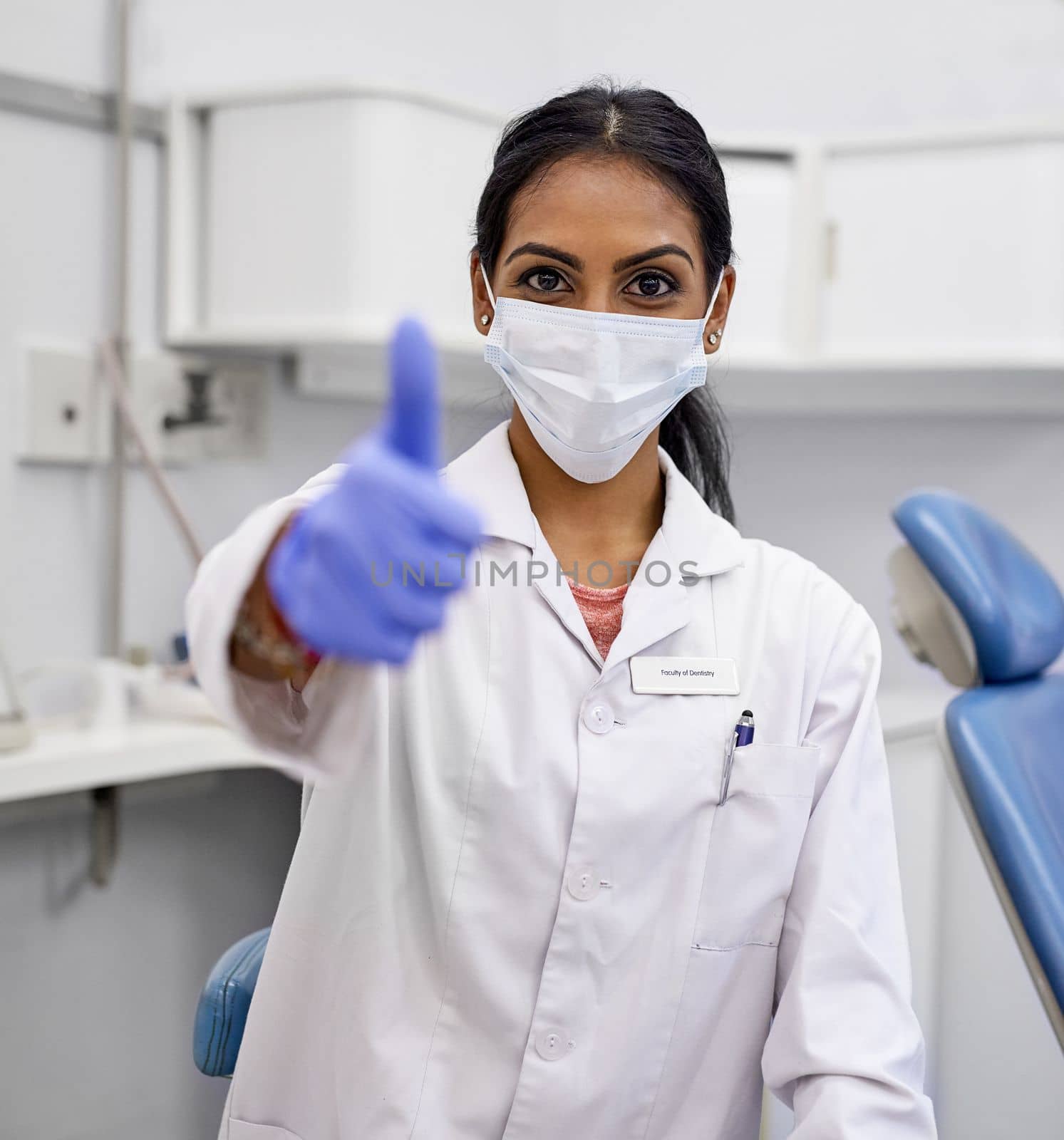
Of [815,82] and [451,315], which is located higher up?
[815,82]

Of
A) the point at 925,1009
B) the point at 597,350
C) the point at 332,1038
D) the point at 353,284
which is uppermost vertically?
the point at 353,284

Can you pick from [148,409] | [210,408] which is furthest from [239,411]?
[148,409]

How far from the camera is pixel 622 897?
2.97 ft

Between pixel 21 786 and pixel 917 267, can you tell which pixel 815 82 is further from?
pixel 21 786

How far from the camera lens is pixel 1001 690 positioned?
119cm

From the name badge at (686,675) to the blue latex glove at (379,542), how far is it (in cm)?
43

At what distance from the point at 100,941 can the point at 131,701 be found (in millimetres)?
378

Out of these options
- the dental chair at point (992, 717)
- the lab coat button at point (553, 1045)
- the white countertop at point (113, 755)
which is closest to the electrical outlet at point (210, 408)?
the white countertop at point (113, 755)

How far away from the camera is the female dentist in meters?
0.89

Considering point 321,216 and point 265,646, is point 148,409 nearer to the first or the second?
point 321,216

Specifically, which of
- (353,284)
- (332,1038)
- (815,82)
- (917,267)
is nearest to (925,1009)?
(917,267)

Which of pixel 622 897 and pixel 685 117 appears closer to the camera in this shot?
pixel 622 897

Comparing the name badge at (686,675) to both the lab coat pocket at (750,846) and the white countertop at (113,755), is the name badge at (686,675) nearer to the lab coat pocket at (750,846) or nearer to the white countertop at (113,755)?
the lab coat pocket at (750,846)

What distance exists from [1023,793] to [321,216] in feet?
4.06
